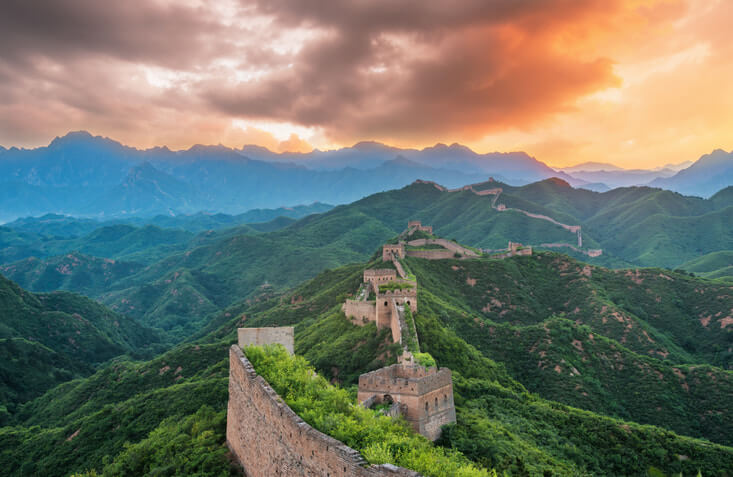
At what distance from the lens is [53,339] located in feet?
320

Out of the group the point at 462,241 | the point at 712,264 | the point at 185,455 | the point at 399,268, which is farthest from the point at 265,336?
the point at 462,241

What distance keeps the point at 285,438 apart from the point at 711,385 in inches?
2138

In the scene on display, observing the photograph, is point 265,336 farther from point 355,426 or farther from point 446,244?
point 446,244

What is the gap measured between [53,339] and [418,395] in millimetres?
105329

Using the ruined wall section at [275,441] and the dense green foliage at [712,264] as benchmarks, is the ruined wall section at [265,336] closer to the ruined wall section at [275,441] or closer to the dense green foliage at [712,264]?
the ruined wall section at [275,441]

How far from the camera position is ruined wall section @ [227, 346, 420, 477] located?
340 inches

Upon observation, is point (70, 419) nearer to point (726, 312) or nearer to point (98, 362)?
point (98, 362)

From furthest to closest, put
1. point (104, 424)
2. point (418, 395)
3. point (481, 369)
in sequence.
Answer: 1. point (481, 369)
2. point (104, 424)
3. point (418, 395)

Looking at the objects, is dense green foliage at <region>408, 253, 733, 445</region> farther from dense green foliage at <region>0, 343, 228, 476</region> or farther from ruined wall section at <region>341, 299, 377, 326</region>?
dense green foliage at <region>0, 343, 228, 476</region>

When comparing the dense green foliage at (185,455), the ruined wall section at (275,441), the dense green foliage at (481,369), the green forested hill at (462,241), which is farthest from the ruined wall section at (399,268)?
the green forested hill at (462,241)

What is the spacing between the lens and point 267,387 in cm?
1337

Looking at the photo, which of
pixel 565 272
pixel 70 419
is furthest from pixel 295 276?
pixel 70 419

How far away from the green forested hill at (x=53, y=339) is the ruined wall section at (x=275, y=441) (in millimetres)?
Result: 68468

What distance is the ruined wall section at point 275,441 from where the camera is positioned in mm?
8641
